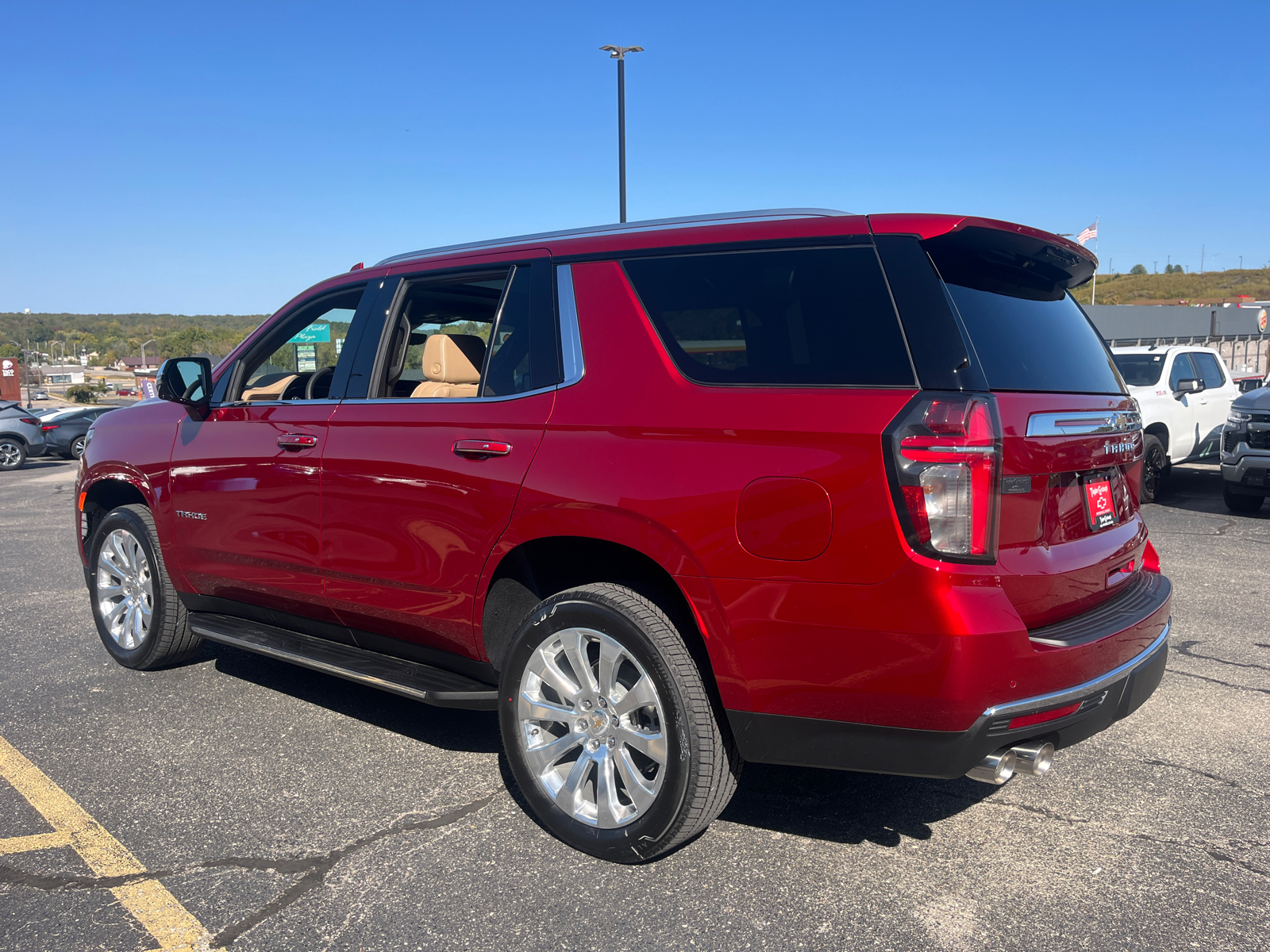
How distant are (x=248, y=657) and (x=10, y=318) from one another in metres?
215

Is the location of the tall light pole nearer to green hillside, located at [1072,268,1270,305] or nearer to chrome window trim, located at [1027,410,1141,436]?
chrome window trim, located at [1027,410,1141,436]

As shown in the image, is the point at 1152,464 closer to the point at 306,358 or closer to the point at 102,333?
the point at 306,358

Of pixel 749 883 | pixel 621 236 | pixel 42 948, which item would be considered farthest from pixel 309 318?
pixel 749 883

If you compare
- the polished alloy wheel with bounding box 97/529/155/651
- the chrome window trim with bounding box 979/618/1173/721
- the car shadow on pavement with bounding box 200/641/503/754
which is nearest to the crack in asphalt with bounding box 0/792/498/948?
the car shadow on pavement with bounding box 200/641/503/754

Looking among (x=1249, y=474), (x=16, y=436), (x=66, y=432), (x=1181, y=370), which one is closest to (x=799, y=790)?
(x=1249, y=474)

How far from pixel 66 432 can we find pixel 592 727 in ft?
78.9

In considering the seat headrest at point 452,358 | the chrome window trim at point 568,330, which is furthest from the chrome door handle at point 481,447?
the seat headrest at point 452,358

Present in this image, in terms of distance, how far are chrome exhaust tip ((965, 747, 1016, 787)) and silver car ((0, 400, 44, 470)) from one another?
23705 mm

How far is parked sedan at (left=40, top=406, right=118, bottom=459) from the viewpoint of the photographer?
22.7 metres

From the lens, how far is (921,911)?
273 cm

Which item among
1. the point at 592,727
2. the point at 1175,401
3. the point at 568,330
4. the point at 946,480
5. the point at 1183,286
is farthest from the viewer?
the point at 1183,286

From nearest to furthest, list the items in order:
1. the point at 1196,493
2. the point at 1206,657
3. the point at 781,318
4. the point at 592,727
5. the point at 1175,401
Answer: the point at 781,318, the point at 592,727, the point at 1206,657, the point at 1175,401, the point at 1196,493

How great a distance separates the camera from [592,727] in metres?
3.08

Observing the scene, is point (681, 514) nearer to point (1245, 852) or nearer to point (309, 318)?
point (1245, 852)
